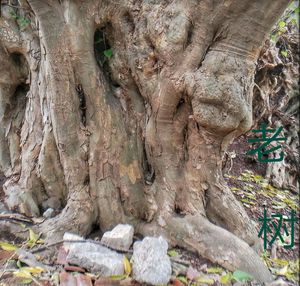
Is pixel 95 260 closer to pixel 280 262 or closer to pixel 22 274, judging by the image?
pixel 22 274

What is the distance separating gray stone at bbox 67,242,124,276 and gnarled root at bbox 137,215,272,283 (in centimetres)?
44

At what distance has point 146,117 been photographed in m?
2.44

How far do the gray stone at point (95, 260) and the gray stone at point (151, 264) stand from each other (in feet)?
0.30

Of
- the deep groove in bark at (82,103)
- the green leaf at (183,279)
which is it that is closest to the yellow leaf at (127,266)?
the green leaf at (183,279)

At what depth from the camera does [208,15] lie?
2.16 metres

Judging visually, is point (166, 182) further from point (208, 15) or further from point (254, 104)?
point (254, 104)

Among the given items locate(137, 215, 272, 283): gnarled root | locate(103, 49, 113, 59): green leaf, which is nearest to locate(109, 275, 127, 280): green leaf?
locate(137, 215, 272, 283): gnarled root

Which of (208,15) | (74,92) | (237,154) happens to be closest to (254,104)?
(237,154)

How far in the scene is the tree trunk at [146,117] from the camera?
83.3 inches

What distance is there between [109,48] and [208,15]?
2.52ft

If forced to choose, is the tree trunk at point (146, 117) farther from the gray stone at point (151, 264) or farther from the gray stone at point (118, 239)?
the gray stone at point (151, 264)

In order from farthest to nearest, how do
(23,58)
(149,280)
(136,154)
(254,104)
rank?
1. (254,104)
2. (23,58)
3. (136,154)
4. (149,280)

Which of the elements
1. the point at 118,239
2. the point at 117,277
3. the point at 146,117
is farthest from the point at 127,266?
the point at 146,117

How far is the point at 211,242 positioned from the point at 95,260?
75cm
